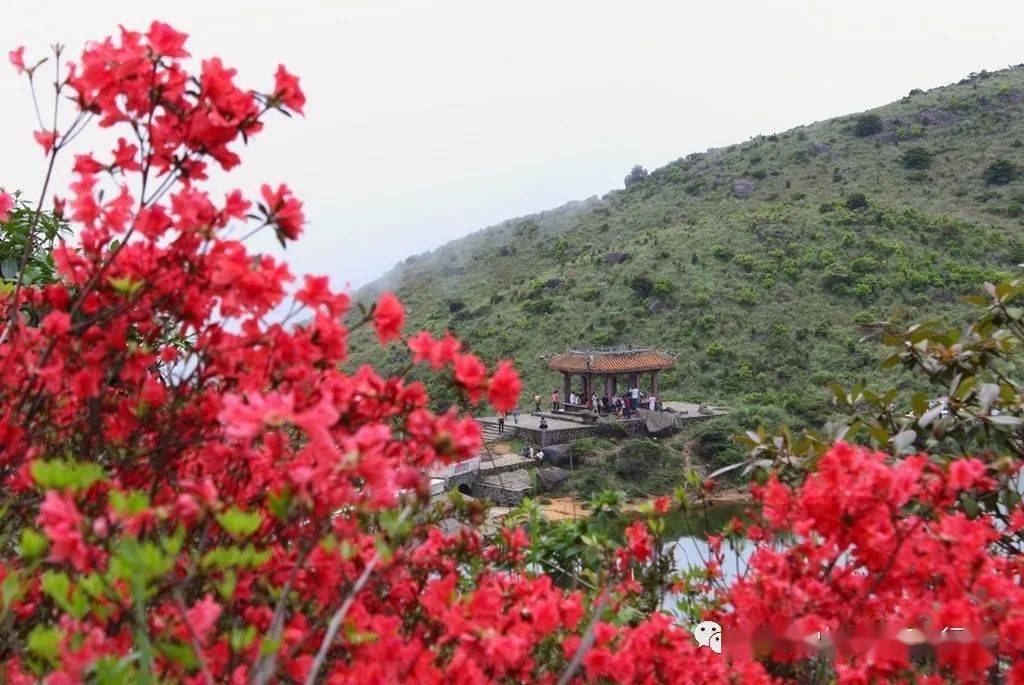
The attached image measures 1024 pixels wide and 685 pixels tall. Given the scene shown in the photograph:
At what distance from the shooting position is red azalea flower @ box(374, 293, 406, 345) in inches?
60.1

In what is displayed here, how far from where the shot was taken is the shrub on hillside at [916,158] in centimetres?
4494

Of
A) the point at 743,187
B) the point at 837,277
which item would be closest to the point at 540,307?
the point at 837,277

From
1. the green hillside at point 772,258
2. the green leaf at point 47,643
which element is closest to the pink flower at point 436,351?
the green leaf at point 47,643

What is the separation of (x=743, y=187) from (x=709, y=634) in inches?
1913

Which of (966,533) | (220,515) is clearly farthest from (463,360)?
(966,533)

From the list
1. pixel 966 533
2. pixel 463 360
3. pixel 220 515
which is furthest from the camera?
pixel 966 533

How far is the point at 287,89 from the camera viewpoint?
160cm

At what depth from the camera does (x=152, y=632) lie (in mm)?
1181

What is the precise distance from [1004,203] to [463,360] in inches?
1783

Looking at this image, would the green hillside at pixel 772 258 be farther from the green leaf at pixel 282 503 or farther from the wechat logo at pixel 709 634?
the green leaf at pixel 282 503

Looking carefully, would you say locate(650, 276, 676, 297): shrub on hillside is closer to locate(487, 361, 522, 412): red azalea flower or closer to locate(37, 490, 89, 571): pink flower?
locate(487, 361, 522, 412): red azalea flower

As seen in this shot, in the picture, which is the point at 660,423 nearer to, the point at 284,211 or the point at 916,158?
the point at 284,211

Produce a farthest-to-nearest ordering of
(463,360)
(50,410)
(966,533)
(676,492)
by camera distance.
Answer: (676,492) → (50,410) → (966,533) → (463,360)

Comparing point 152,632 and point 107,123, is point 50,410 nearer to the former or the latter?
point 107,123
